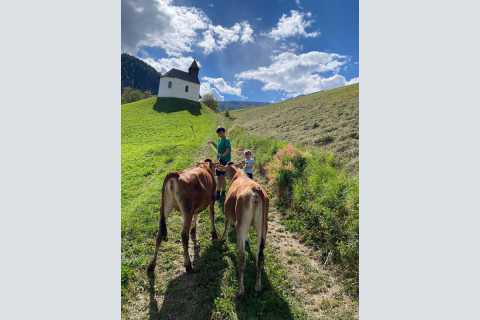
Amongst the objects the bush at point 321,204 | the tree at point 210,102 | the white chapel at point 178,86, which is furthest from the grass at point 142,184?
the tree at point 210,102

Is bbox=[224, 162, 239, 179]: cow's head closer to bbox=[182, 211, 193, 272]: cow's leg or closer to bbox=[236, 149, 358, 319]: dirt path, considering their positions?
bbox=[236, 149, 358, 319]: dirt path

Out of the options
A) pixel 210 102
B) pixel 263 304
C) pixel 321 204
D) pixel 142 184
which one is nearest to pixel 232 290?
pixel 263 304

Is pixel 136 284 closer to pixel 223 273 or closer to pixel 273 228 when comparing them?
pixel 223 273

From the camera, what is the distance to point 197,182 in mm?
5715

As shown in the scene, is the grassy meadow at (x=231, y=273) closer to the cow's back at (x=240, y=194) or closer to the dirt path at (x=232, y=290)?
the dirt path at (x=232, y=290)

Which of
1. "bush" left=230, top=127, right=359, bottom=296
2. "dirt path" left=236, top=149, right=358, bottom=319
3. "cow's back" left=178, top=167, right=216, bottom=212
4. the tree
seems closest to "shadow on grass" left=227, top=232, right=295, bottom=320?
"dirt path" left=236, top=149, right=358, bottom=319

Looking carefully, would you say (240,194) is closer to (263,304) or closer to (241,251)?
(241,251)

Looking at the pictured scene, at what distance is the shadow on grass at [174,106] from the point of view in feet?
170

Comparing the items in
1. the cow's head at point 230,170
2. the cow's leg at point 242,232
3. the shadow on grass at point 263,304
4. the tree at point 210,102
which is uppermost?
the tree at point 210,102

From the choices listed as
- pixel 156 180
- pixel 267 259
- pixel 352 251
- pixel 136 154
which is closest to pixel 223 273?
pixel 267 259

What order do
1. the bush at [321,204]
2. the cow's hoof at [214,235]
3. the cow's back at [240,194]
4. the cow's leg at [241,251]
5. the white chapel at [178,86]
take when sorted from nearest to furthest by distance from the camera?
the cow's leg at [241,251], the cow's back at [240,194], the bush at [321,204], the cow's hoof at [214,235], the white chapel at [178,86]

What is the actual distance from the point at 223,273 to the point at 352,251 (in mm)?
2657

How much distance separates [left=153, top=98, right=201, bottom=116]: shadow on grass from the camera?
Answer: 5195 cm

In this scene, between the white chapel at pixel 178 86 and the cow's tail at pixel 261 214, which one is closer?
the cow's tail at pixel 261 214
